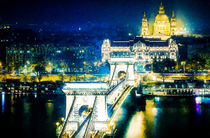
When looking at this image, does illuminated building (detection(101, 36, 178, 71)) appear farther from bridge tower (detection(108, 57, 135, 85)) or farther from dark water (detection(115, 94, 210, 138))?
bridge tower (detection(108, 57, 135, 85))

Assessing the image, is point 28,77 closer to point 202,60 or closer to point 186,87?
point 186,87

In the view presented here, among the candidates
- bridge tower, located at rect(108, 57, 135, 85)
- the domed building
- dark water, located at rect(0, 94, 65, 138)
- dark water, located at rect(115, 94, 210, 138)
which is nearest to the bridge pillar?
dark water, located at rect(115, 94, 210, 138)

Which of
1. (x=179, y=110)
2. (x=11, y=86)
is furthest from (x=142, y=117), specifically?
(x=11, y=86)

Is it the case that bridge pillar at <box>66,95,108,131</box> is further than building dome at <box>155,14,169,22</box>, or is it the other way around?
building dome at <box>155,14,169,22</box>

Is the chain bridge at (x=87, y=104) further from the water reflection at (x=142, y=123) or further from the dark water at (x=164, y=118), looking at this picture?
the water reflection at (x=142, y=123)

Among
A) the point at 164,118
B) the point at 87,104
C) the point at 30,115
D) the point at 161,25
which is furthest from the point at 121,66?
the point at 161,25

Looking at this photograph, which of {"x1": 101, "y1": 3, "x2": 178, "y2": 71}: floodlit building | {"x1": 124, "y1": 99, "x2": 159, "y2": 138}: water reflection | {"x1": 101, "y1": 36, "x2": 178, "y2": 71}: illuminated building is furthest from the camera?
{"x1": 101, "y1": 36, "x2": 178, "y2": 71}: illuminated building

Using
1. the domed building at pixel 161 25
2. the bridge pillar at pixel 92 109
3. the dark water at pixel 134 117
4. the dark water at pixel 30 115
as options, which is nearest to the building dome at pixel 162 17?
the domed building at pixel 161 25

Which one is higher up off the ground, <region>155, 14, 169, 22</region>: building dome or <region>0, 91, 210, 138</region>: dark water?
<region>155, 14, 169, 22</region>: building dome
